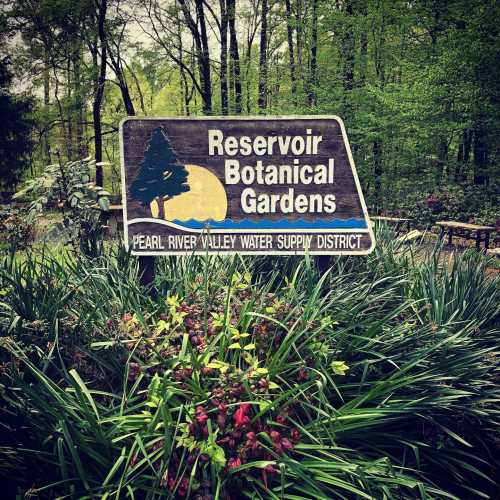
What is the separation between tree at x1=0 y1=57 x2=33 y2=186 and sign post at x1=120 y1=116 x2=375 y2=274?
15.7m

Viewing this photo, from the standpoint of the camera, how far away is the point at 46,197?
3939 millimetres

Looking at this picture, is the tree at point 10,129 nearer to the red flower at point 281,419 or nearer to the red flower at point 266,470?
the red flower at point 281,419

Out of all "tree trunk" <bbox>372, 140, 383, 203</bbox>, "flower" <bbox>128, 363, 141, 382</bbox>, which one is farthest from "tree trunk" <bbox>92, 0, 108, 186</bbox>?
"flower" <bbox>128, 363, 141, 382</bbox>

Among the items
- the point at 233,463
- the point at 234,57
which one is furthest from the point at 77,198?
the point at 234,57

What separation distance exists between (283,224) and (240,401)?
1807 millimetres

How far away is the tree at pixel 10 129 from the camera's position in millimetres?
17062

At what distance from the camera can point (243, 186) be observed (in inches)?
154

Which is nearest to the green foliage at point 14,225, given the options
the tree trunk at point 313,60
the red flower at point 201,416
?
the red flower at point 201,416

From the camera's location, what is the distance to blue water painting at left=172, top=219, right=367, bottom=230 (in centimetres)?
391

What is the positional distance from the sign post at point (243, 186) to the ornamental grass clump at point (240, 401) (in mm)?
521

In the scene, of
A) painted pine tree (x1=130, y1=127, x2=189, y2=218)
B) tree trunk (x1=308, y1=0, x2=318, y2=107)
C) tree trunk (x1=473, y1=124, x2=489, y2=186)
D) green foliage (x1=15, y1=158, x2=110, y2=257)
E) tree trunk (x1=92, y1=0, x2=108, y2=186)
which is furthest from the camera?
tree trunk (x1=92, y1=0, x2=108, y2=186)

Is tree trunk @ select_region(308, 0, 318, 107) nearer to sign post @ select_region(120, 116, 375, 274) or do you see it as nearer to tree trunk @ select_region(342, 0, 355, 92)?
tree trunk @ select_region(342, 0, 355, 92)

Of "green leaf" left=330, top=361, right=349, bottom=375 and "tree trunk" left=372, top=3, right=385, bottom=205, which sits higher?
"tree trunk" left=372, top=3, right=385, bottom=205

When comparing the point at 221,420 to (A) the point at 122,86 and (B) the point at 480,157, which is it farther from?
(A) the point at 122,86
